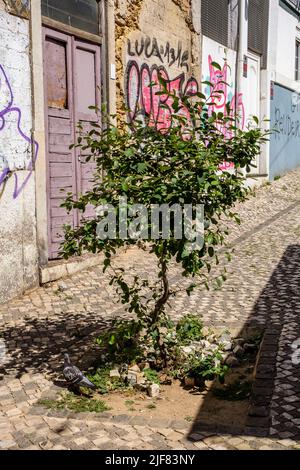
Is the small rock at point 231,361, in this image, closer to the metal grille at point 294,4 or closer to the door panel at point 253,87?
the door panel at point 253,87

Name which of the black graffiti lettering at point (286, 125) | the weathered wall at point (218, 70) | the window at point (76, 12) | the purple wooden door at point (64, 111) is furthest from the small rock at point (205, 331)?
the black graffiti lettering at point (286, 125)

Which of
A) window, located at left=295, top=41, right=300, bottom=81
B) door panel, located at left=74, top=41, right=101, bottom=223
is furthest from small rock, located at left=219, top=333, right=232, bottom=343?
window, located at left=295, top=41, right=300, bottom=81

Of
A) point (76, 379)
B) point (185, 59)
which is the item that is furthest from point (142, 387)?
point (185, 59)

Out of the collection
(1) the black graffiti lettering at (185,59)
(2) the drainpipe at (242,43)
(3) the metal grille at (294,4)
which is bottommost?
(1) the black graffiti lettering at (185,59)

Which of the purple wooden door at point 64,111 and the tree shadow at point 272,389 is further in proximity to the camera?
the purple wooden door at point 64,111

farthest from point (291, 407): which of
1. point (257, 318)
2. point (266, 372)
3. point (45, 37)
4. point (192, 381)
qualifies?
point (45, 37)

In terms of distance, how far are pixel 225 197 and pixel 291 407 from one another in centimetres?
151

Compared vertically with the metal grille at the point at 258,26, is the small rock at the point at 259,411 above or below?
below

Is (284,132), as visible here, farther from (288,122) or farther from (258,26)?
(258,26)

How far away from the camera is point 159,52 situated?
9.84m

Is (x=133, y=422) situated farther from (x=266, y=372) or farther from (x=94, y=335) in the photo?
(x=94, y=335)

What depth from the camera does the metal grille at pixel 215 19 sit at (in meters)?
12.1

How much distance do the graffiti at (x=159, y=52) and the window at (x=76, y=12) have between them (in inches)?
35.8

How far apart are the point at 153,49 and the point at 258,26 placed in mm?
7039
